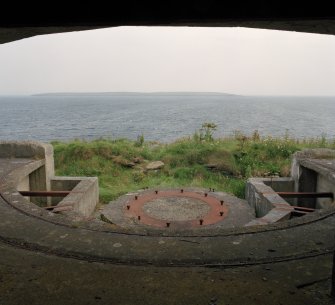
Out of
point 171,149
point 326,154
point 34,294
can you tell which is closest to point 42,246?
point 34,294

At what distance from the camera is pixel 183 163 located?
12234mm

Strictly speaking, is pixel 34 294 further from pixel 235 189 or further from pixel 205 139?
pixel 205 139

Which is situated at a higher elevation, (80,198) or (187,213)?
(80,198)

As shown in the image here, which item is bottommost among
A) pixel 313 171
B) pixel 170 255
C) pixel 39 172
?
pixel 39 172

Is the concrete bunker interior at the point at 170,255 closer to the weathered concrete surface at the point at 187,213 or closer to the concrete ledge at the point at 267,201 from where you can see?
the concrete ledge at the point at 267,201

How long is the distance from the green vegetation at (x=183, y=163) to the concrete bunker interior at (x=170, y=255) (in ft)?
18.7

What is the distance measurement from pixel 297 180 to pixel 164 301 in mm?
6611

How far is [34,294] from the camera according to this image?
107 inches

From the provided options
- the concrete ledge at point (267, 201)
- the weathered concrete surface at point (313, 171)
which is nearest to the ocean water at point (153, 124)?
the weathered concrete surface at point (313, 171)

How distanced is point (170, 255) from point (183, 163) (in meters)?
8.83

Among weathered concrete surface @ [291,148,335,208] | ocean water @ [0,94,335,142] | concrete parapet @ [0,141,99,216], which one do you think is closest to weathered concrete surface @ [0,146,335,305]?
weathered concrete surface @ [291,148,335,208]

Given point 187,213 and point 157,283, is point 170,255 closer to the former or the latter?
point 157,283

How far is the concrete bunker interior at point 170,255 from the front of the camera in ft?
6.80

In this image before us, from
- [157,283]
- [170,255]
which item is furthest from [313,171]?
[157,283]
